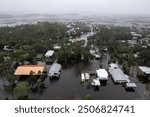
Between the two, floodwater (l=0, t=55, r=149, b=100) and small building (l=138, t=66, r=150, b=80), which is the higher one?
small building (l=138, t=66, r=150, b=80)

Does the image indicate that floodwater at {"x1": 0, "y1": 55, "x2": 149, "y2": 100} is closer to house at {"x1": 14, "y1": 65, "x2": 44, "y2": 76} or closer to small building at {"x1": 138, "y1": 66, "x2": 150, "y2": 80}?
house at {"x1": 14, "y1": 65, "x2": 44, "y2": 76}

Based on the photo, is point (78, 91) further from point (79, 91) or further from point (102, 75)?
point (102, 75)

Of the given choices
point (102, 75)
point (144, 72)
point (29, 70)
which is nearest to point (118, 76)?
point (102, 75)

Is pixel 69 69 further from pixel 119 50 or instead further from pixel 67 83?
pixel 119 50

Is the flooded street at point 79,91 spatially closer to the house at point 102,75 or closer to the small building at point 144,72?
the house at point 102,75

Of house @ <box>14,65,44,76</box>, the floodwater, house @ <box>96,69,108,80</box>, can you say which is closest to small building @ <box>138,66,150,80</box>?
the floodwater

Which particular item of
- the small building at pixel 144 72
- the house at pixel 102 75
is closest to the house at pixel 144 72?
the small building at pixel 144 72

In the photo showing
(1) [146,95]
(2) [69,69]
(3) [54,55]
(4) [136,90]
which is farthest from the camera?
(3) [54,55]

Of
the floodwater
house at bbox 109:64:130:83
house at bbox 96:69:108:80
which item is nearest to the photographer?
the floodwater

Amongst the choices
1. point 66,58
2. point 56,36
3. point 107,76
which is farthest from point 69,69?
point 56,36

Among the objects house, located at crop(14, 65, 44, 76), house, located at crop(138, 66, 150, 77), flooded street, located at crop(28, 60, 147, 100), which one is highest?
house, located at crop(14, 65, 44, 76)

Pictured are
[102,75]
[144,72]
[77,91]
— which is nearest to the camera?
[77,91]
